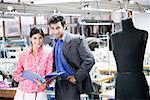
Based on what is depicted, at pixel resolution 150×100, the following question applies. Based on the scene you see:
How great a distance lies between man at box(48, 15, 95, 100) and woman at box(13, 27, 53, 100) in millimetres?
115

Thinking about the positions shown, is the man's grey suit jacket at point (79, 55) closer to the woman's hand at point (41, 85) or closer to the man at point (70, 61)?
the man at point (70, 61)

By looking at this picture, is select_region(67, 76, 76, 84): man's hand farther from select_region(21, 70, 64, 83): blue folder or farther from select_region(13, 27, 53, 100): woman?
select_region(13, 27, 53, 100): woman

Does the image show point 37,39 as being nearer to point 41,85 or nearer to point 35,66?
point 35,66

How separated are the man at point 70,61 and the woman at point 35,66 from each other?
0.38 ft

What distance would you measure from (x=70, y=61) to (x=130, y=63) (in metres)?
0.54

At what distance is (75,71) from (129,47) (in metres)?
0.54

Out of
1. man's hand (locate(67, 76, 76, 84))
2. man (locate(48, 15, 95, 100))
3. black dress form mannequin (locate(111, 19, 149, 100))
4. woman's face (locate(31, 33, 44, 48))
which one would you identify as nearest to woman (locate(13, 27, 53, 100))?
woman's face (locate(31, 33, 44, 48))

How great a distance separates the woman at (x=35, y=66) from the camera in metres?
2.80

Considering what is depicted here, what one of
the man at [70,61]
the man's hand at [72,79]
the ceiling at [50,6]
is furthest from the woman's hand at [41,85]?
the ceiling at [50,6]

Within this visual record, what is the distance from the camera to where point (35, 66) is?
2844mm

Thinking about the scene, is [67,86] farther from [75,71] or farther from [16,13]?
[16,13]

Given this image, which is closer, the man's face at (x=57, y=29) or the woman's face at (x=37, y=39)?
the man's face at (x=57, y=29)

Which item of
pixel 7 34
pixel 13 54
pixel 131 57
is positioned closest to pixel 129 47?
pixel 131 57

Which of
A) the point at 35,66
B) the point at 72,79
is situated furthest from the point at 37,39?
the point at 72,79
